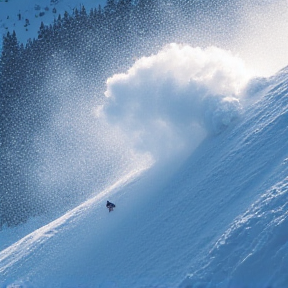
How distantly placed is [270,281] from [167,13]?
44.3 m

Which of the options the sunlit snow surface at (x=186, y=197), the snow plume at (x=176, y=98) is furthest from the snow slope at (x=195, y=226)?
the snow plume at (x=176, y=98)

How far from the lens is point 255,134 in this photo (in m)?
12.2

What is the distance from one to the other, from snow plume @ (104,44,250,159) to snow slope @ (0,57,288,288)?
3.09ft

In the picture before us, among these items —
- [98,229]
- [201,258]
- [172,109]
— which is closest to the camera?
[201,258]

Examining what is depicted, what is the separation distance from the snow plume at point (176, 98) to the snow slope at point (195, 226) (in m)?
0.94

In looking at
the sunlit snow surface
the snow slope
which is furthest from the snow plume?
the snow slope

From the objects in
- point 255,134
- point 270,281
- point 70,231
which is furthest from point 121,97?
point 270,281

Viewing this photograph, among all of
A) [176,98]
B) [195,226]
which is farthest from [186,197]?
[176,98]

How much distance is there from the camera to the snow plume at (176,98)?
15.8 m

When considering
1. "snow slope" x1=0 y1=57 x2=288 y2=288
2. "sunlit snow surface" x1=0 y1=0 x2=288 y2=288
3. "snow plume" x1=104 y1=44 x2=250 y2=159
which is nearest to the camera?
"snow slope" x1=0 y1=57 x2=288 y2=288

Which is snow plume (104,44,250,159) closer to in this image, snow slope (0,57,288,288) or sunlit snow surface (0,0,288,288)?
sunlit snow surface (0,0,288,288)

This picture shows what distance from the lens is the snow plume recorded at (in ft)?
52.0

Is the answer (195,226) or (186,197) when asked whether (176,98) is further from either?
(195,226)

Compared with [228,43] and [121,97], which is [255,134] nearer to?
[121,97]
